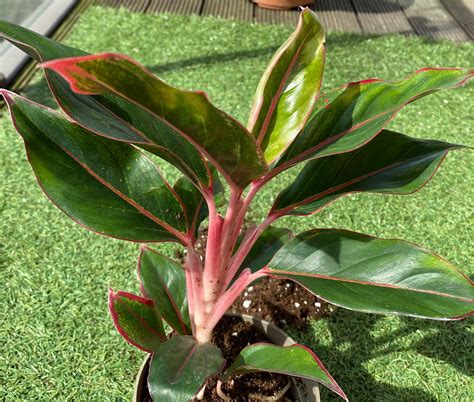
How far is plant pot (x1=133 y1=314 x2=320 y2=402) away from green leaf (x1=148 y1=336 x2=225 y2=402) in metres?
0.21

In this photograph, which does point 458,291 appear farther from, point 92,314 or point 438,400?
point 92,314

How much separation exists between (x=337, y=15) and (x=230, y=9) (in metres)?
0.68

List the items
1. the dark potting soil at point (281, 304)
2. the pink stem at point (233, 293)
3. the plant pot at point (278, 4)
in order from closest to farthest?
the pink stem at point (233, 293) → the dark potting soil at point (281, 304) → the plant pot at point (278, 4)

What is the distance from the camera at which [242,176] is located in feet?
2.45

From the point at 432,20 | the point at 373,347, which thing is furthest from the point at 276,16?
the point at 373,347

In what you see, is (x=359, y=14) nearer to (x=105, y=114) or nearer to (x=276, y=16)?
(x=276, y=16)

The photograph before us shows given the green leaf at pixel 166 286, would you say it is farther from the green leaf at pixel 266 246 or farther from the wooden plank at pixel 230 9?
the wooden plank at pixel 230 9

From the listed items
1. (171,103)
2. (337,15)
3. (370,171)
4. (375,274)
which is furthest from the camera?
(337,15)

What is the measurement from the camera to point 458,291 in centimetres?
79

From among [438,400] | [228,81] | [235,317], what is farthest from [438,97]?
[235,317]

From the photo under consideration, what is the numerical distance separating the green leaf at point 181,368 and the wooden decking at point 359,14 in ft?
8.76

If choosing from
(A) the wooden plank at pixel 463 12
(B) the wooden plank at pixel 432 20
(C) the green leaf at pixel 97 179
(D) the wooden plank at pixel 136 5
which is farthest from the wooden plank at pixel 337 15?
(C) the green leaf at pixel 97 179

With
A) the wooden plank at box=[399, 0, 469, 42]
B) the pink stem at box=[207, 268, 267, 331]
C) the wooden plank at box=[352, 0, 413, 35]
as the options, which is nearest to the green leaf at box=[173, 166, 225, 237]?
the pink stem at box=[207, 268, 267, 331]

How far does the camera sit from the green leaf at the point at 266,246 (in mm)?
1130
